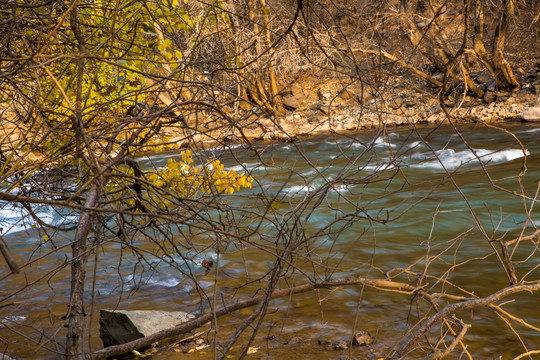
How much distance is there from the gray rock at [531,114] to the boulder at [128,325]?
11920 millimetres

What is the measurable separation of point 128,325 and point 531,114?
487 inches

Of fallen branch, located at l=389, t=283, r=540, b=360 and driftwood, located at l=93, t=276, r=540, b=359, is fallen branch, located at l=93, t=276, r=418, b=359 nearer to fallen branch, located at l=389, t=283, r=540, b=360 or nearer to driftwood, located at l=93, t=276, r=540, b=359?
driftwood, located at l=93, t=276, r=540, b=359

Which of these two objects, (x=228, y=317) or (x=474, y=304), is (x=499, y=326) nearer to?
(x=474, y=304)

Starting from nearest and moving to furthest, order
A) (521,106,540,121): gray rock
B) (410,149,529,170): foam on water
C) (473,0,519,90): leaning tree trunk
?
(410,149,529,170): foam on water → (473,0,519,90): leaning tree trunk → (521,106,540,121): gray rock

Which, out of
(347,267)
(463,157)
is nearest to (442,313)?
(347,267)

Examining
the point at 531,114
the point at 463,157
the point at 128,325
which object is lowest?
the point at 531,114

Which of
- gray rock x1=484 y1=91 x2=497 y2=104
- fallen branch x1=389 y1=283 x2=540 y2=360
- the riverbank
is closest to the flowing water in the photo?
fallen branch x1=389 y1=283 x2=540 y2=360

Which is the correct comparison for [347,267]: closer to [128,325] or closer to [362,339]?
[362,339]

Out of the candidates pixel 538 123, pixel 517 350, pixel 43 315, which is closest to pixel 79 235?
pixel 43 315

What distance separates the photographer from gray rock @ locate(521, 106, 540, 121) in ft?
43.7

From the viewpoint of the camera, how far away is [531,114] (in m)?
13.4

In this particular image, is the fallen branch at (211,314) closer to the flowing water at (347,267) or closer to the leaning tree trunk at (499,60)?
the flowing water at (347,267)

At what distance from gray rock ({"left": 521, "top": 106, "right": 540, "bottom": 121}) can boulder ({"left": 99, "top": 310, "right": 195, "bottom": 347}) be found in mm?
11920

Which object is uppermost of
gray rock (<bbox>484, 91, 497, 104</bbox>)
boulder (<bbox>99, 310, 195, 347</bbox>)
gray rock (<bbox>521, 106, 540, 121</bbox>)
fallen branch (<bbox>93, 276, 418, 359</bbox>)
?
fallen branch (<bbox>93, 276, 418, 359</bbox>)
